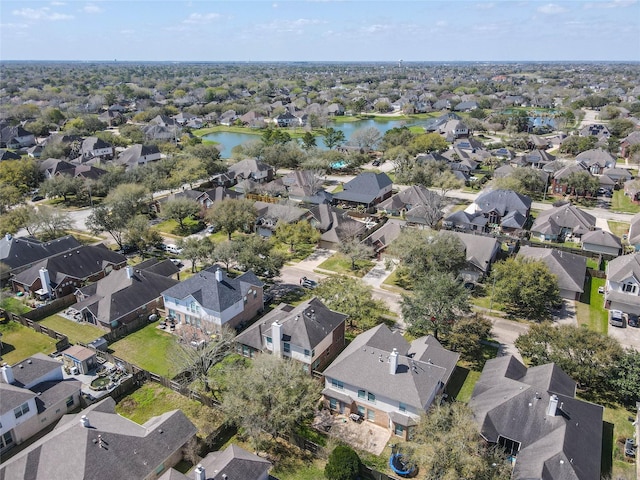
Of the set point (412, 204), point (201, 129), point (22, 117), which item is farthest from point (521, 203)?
point (22, 117)

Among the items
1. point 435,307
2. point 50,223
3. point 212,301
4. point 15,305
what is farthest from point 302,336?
point 50,223

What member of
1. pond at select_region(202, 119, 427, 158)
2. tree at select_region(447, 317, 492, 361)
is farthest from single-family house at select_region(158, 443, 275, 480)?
pond at select_region(202, 119, 427, 158)

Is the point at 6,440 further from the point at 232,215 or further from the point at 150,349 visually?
the point at 232,215

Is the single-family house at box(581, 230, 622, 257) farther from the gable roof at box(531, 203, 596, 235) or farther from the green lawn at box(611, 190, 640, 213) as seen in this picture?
the green lawn at box(611, 190, 640, 213)

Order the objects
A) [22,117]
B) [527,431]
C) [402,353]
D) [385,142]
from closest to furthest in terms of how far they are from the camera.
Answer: [527,431]
[402,353]
[385,142]
[22,117]

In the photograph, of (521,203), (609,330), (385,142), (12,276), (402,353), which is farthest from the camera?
(385,142)

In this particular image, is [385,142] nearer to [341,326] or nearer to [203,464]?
[341,326]
